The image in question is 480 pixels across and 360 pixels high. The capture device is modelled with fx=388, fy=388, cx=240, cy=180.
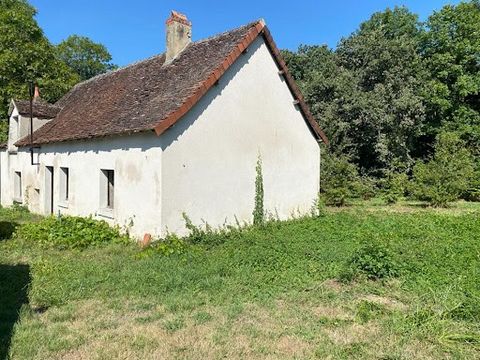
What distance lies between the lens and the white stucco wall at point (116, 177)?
9.92 metres

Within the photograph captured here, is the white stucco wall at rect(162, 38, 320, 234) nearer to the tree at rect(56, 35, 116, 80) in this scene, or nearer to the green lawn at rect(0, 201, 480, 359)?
the green lawn at rect(0, 201, 480, 359)

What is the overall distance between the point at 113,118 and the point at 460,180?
55.1 ft

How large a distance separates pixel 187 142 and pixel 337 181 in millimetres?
12446

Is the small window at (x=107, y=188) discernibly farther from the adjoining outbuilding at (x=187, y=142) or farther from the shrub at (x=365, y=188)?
the shrub at (x=365, y=188)

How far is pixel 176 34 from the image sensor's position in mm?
13258

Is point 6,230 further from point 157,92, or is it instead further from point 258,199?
point 258,199

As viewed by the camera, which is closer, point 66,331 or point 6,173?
point 66,331

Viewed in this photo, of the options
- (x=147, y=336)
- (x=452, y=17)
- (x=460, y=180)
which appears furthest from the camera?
(x=452, y=17)

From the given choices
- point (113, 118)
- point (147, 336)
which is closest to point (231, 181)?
point (113, 118)

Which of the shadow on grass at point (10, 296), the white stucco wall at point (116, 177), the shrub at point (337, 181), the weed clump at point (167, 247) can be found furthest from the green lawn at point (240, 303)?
the shrub at point (337, 181)

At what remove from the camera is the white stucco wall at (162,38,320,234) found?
33.0 ft

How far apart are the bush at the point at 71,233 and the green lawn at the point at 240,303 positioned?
0.49 metres

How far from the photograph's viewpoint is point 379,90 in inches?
1003

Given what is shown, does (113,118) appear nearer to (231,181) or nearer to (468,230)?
(231,181)
